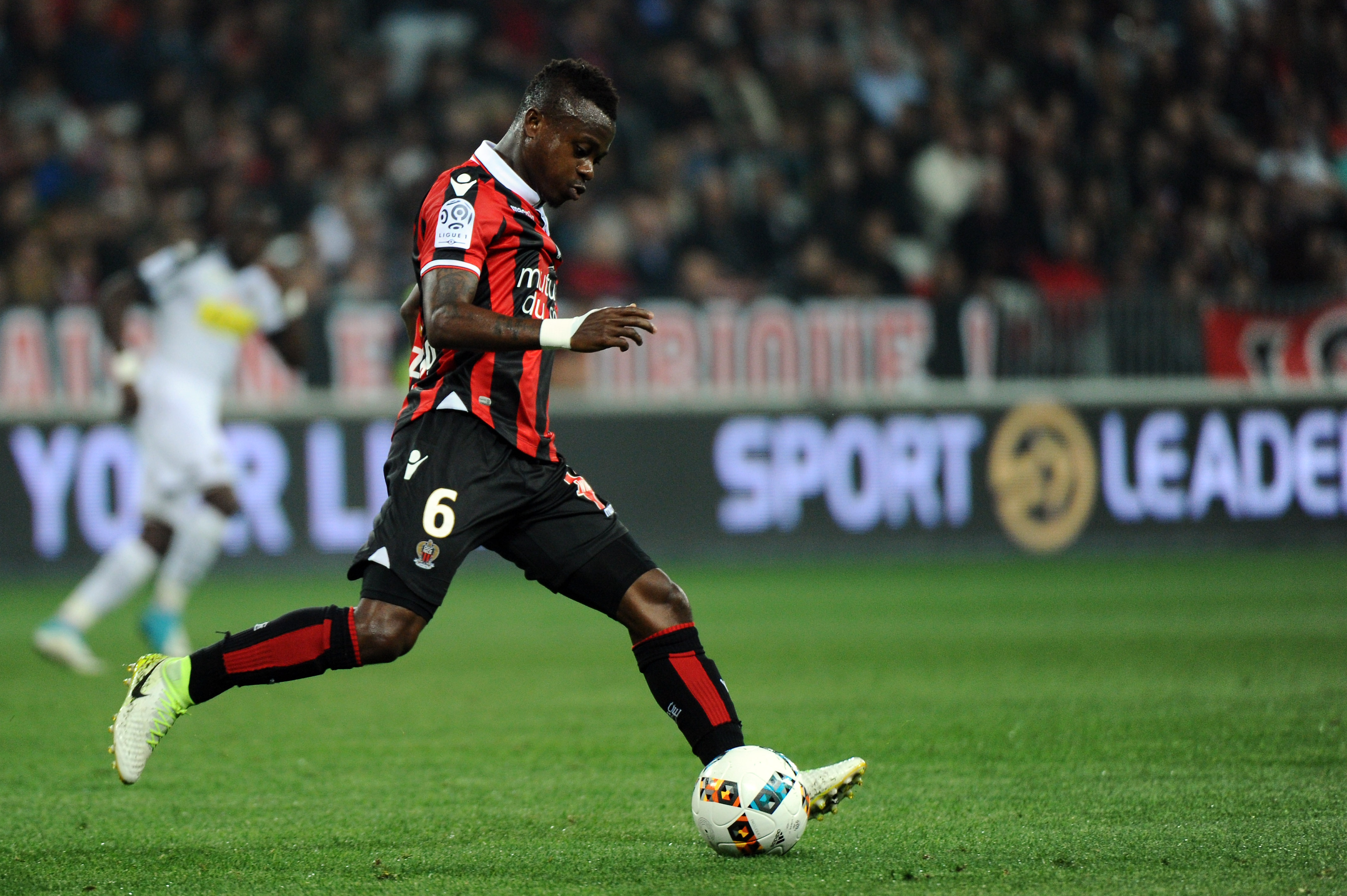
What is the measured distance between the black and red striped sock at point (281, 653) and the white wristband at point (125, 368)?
4.45 meters

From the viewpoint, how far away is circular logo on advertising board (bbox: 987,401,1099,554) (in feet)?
41.4

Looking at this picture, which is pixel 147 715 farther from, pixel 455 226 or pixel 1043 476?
pixel 1043 476

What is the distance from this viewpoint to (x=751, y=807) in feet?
13.1

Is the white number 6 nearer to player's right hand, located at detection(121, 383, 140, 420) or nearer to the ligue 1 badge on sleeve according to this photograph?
the ligue 1 badge on sleeve

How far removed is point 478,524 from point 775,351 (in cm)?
876

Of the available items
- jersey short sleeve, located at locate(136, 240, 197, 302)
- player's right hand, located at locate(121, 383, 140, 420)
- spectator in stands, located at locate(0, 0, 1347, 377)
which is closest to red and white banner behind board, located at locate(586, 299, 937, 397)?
spectator in stands, located at locate(0, 0, 1347, 377)

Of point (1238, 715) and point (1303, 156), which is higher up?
point (1303, 156)

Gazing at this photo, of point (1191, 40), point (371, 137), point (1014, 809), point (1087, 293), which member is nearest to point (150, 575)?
point (371, 137)

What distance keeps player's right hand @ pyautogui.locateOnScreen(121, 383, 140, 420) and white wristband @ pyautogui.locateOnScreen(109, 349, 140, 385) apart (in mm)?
22

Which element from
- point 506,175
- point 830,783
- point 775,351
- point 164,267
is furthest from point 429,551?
point 775,351

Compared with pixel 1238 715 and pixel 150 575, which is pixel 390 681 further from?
pixel 150 575

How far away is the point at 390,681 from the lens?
764 cm

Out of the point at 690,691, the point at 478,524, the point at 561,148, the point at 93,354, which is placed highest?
the point at 93,354

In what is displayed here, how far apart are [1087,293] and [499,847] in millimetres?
10764
